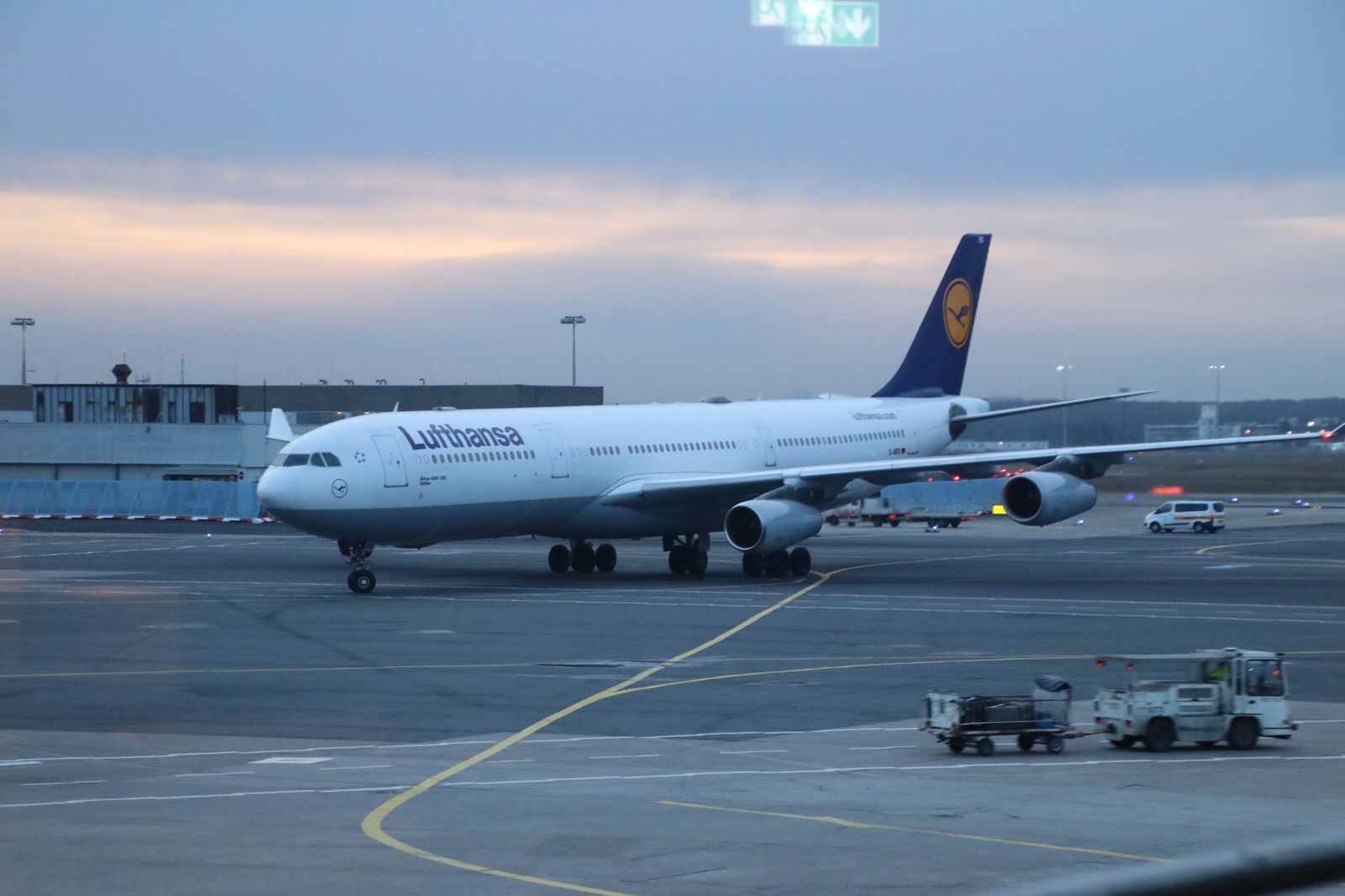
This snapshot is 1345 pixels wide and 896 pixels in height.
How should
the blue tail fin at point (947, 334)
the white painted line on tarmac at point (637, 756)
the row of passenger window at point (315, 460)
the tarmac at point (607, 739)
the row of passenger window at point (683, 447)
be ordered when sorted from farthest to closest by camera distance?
the blue tail fin at point (947, 334) < the row of passenger window at point (683, 447) < the row of passenger window at point (315, 460) < the white painted line on tarmac at point (637, 756) < the tarmac at point (607, 739)

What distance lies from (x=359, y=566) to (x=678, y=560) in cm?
1055

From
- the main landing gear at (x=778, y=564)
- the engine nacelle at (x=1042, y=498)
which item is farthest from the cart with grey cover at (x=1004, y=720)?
the main landing gear at (x=778, y=564)

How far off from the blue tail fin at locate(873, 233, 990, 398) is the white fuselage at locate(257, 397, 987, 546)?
4.25m

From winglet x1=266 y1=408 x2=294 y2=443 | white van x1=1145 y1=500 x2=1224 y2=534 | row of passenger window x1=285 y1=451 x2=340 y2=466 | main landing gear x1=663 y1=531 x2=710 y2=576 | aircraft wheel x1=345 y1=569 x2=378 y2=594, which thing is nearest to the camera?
row of passenger window x1=285 y1=451 x2=340 y2=466

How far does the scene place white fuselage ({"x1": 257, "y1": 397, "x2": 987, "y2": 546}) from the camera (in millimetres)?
39656

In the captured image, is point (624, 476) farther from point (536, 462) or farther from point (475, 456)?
point (475, 456)

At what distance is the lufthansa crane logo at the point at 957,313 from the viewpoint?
192ft

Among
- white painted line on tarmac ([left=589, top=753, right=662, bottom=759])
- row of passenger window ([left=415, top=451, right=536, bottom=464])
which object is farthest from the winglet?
white painted line on tarmac ([left=589, top=753, right=662, bottom=759])

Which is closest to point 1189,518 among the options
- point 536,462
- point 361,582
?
point 536,462

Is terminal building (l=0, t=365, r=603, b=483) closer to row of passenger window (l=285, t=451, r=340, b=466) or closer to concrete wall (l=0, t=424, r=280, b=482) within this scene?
concrete wall (l=0, t=424, r=280, b=482)

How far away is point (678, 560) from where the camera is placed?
4812cm

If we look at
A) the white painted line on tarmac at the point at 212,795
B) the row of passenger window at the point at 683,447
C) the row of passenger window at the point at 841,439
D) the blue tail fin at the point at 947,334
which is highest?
the blue tail fin at the point at 947,334

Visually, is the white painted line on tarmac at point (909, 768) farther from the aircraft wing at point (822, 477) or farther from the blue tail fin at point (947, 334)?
the blue tail fin at point (947, 334)

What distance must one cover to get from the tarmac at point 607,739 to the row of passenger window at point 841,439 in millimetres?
6632
